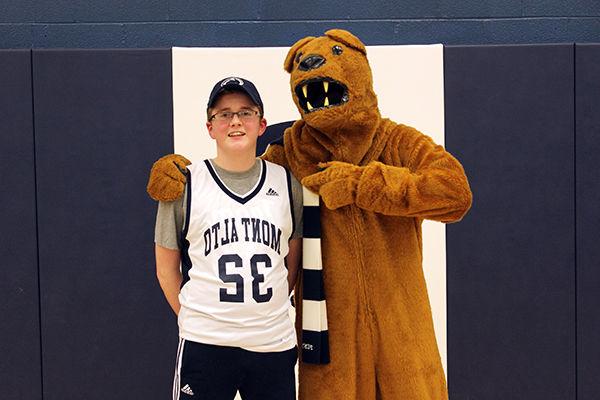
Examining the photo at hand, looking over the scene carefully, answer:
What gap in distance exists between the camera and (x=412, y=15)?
152 inches

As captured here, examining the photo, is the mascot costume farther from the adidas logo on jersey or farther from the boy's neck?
the adidas logo on jersey

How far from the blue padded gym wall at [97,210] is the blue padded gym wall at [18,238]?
4cm

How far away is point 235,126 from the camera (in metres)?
2.23

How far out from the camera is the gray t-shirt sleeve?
7.32ft

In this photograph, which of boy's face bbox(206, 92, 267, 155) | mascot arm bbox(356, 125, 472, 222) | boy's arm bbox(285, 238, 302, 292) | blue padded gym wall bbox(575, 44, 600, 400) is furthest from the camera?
blue padded gym wall bbox(575, 44, 600, 400)

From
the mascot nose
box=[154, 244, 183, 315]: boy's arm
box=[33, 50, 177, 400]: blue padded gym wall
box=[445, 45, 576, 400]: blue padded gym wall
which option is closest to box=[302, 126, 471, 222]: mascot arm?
the mascot nose

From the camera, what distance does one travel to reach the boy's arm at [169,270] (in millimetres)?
2301

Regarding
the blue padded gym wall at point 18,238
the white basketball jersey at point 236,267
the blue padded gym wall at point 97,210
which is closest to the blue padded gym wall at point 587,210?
the white basketball jersey at point 236,267

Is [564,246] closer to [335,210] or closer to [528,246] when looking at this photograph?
[528,246]

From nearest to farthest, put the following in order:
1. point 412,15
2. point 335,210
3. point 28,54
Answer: point 335,210 → point 28,54 → point 412,15

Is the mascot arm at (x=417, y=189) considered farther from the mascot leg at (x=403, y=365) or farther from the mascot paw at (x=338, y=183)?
the mascot leg at (x=403, y=365)

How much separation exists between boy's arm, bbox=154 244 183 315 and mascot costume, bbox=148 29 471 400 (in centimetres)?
19

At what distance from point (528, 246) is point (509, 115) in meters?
0.61

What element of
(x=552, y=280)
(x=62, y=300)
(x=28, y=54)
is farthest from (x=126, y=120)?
(x=552, y=280)
